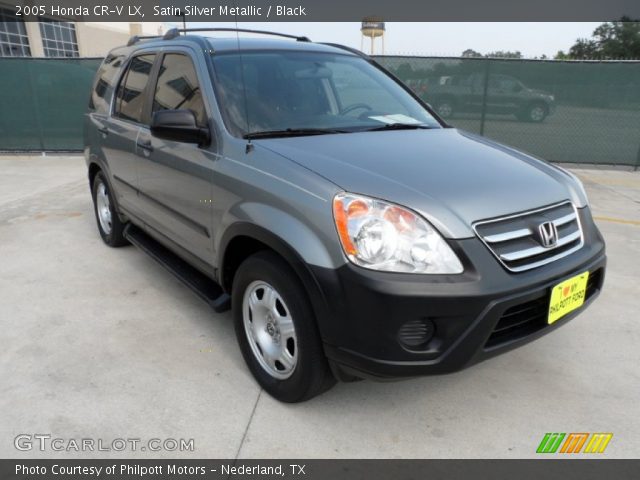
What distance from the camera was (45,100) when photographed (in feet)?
32.5

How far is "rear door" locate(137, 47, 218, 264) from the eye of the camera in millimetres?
2863

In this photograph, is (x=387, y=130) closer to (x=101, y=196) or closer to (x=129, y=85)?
(x=129, y=85)

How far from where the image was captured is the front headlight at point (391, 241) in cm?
196

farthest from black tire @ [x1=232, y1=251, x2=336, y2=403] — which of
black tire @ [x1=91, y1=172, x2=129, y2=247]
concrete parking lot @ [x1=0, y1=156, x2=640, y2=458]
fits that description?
black tire @ [x1=91, y1=172, x2=129, y2=247]

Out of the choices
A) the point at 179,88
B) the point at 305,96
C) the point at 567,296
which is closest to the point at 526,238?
the point at 567,296

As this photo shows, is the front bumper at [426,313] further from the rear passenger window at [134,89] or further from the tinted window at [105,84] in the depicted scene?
the tinted window at [105,84]

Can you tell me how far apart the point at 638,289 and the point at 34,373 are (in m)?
4.27

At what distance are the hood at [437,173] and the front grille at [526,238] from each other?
43mm

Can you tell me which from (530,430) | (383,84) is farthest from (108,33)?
(530,430)

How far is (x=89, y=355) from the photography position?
2.96 m

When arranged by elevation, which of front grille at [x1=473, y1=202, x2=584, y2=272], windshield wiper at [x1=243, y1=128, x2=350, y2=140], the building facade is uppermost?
the building facade

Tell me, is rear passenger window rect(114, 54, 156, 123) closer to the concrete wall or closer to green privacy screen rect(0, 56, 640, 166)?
green privacy screen rect(0, 56, 640, 166)
